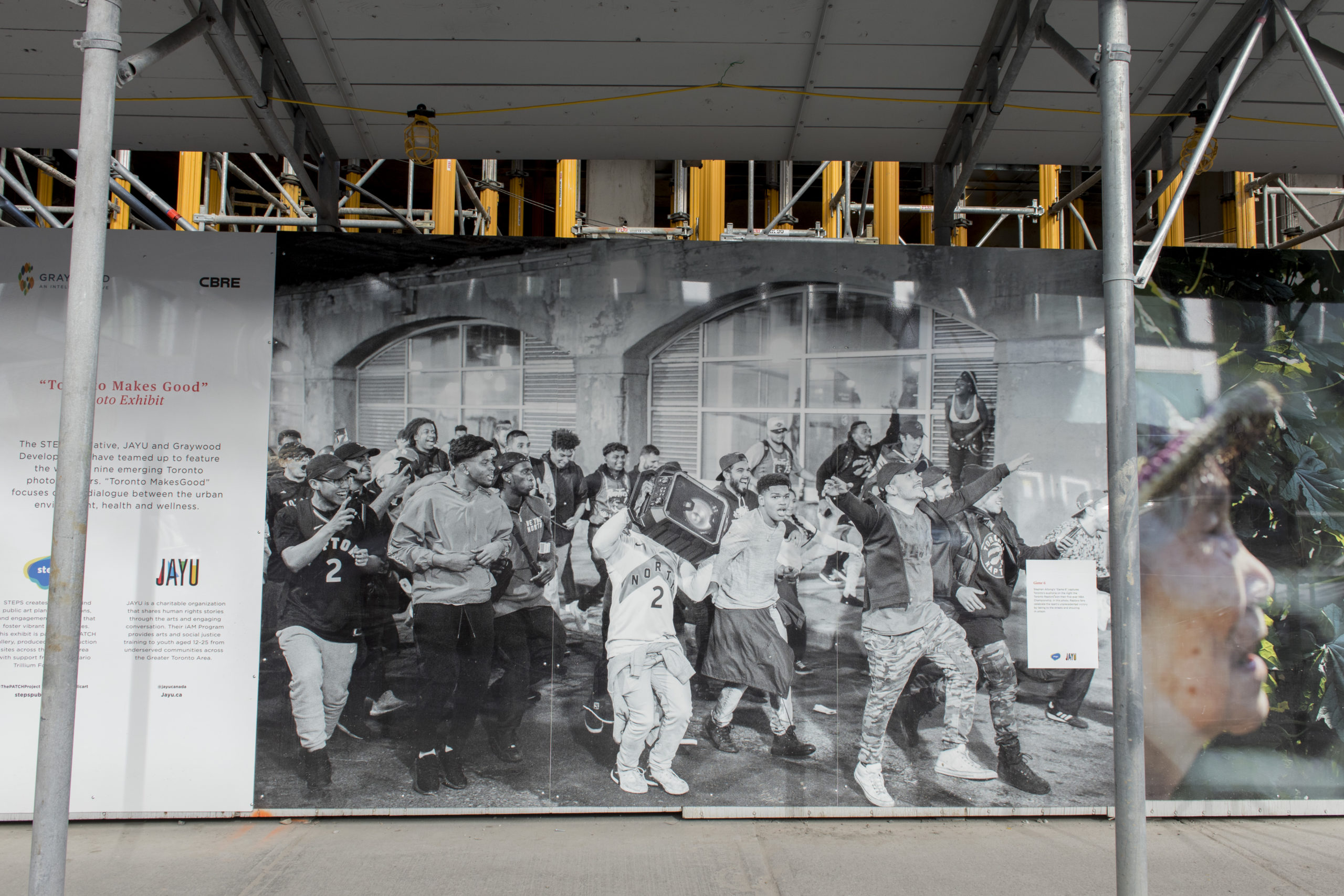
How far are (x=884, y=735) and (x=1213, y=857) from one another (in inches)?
67.5

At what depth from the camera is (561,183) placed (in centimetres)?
841

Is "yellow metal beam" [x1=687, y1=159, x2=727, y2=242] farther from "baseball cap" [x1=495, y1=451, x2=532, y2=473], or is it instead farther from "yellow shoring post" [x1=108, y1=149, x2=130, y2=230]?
"yellow shoring post" [x1=108, y1=149, x2=130, y2=230]

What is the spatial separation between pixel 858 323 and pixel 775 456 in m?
0.91

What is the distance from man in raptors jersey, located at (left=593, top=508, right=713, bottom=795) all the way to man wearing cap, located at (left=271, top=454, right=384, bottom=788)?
1351mm

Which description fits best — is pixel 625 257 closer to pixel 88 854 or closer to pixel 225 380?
pixel 225 380

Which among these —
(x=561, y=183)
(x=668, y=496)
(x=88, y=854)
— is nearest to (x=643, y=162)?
(x=561, y=183)

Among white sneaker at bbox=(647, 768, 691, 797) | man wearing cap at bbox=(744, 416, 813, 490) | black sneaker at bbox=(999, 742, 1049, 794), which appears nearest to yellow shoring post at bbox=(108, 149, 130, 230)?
man wearing cap at bbox=(744, 416, 813, 490)

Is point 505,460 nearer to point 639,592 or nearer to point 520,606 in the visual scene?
point 520,606

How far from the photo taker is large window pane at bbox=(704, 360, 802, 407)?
4602mm

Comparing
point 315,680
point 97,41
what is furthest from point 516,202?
point 97,41

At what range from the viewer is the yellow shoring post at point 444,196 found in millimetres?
8383

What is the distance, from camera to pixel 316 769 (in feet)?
14.4

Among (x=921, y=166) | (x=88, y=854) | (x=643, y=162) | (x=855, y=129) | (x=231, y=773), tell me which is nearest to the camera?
(x=88, y=854)

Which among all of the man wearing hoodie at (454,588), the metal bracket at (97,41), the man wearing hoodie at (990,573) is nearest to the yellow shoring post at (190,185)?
the man wearing hoodie at (454,588)
